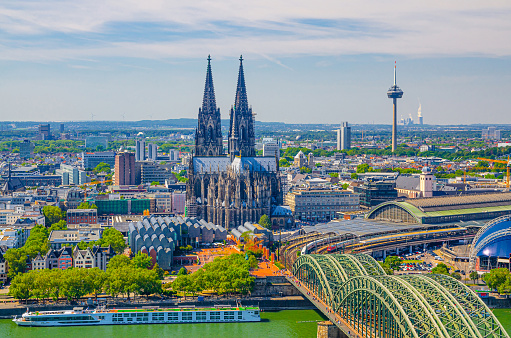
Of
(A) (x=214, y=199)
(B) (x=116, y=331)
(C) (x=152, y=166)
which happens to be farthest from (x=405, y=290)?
(C) (x=152, y=166)

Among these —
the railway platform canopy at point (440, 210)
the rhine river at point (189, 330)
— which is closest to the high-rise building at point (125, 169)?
the railway platform canopy at point (440, 210)

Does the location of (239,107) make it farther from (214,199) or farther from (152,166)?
(152,166)

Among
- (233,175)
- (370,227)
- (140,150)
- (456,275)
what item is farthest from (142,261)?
(140,150)

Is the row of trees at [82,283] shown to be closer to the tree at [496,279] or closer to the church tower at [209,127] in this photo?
the tree at [496,279]

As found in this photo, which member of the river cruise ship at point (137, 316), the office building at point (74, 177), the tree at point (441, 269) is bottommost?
the river cruise ship at point (137, 316)

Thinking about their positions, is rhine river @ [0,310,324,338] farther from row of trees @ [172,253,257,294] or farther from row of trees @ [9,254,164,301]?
row of trees @ [172,253,257,294]

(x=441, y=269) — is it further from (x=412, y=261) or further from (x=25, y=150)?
(x=25, y=150)
